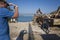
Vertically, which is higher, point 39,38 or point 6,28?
point 6,28

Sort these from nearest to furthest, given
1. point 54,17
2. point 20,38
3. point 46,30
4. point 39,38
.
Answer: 1. point 20,38
2. point 39,38
3. point 46,30
4. point 54,17

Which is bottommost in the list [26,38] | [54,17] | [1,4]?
[26,38]

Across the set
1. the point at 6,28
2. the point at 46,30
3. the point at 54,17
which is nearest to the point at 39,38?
the point at 46,30

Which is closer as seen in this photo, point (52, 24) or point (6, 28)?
point (6, 28)

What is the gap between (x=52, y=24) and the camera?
983 centimetres

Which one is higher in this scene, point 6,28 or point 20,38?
point 6,28

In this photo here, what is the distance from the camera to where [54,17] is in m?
9.17

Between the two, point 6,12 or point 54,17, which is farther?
point 54,17

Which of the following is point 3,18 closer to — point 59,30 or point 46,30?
point 46,30

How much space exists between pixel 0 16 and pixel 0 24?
117 millimetres

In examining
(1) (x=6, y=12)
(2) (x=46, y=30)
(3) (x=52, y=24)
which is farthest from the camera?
(3) (x=52, y=24)

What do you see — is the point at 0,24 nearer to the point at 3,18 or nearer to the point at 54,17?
the point at 3,18

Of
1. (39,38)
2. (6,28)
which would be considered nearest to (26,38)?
(39,38)

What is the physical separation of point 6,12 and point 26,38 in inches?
178
